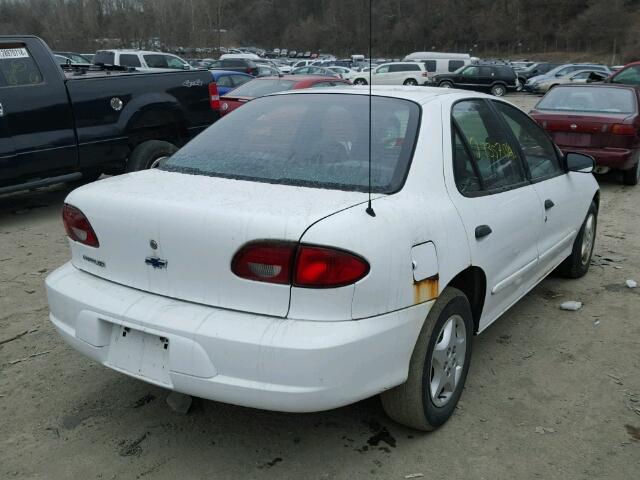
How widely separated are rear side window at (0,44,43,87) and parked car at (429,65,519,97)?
2791 cm

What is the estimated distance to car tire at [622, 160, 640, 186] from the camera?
897 centimetres

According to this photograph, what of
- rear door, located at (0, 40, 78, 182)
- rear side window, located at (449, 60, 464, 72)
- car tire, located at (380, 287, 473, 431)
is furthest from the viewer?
rear side window, located at (449, 60, 464, 72)

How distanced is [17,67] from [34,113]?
56 centimetres

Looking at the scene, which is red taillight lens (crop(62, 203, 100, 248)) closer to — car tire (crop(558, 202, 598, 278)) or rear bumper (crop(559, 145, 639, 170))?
car tire (crop(558, 202, 598, 278))

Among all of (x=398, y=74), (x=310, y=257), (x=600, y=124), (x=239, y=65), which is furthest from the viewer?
(x=398, y=74)

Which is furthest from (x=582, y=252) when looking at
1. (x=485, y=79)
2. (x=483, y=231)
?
(x=485, y=79)

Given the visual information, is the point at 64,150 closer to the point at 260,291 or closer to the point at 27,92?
the point at 27,92

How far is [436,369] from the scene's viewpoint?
9.23 ft

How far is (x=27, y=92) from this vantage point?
643 centimetres

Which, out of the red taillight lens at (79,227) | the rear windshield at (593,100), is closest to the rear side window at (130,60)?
the rear windshield at (593,100)

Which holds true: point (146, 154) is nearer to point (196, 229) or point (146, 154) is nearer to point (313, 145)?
point (313, 145)

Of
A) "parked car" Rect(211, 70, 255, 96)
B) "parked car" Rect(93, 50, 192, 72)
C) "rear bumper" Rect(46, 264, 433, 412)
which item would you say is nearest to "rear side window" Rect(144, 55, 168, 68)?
"parked car" Rect(93, 50, 192, 72)

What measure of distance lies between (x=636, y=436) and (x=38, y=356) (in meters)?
3.23

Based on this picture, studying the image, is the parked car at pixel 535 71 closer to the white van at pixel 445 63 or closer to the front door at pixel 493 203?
the white van at pixel 445 63
